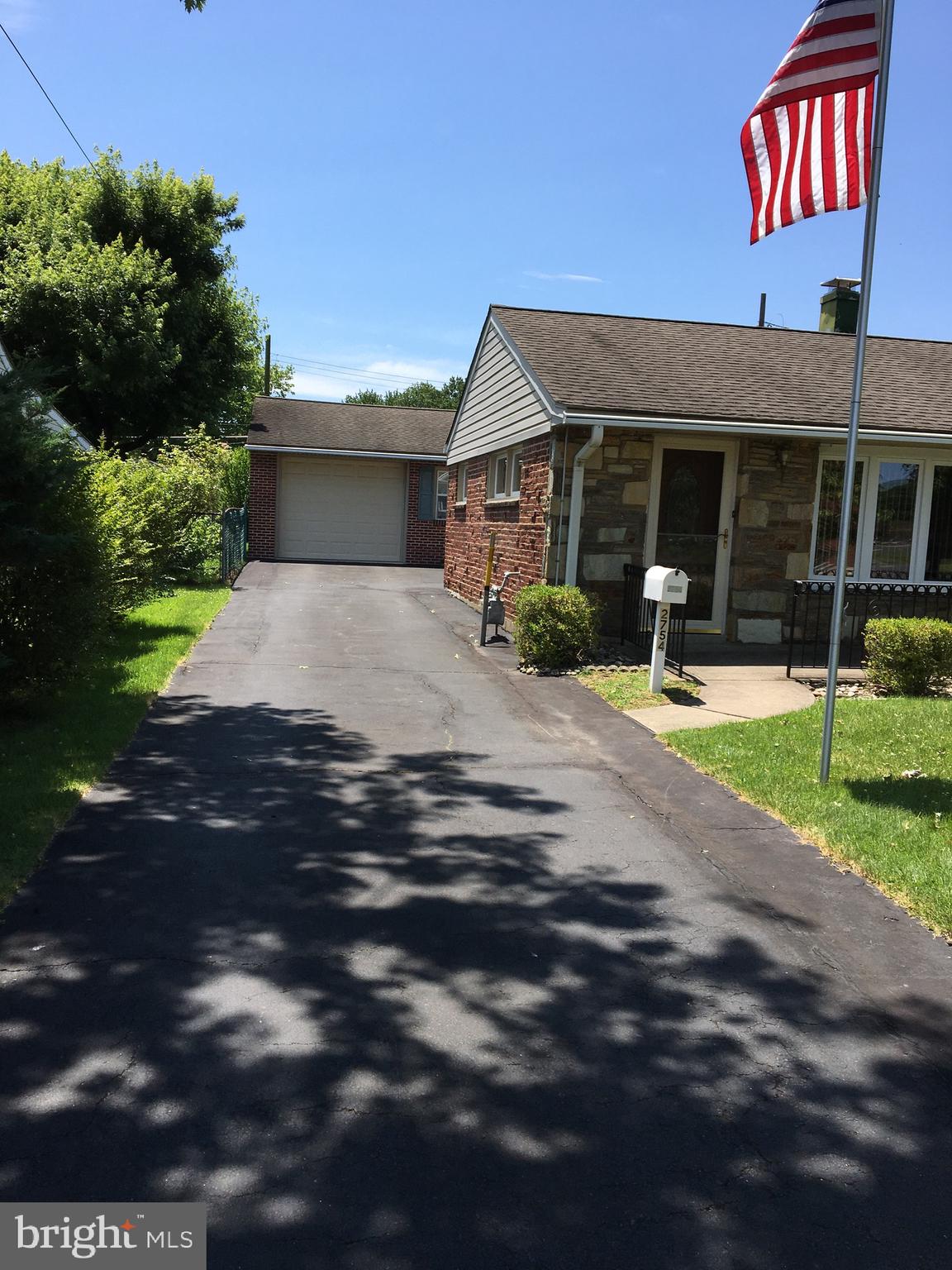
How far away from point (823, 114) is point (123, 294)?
2160cm

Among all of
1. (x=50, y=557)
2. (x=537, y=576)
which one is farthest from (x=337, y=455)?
(x=50, y=557)

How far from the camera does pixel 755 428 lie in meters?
11.9

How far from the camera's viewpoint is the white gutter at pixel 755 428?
11.5m

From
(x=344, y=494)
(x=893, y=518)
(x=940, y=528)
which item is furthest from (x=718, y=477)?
(x=344, y=494)

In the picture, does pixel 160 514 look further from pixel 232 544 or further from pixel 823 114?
pixel 823 114

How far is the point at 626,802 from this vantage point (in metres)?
6.59

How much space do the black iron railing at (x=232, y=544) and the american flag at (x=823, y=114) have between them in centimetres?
1464

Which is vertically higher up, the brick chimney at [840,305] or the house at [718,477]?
the brick chimney at [840,305]

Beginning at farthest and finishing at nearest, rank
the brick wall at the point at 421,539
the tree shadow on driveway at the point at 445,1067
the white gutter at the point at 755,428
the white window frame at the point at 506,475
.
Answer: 1. the brick wall at the point at 421,539
2. the white window frame at the point at 506,475
3. the white gutter at the point at 755,428
4. the tree shadow on driveway at the point at 445,1067

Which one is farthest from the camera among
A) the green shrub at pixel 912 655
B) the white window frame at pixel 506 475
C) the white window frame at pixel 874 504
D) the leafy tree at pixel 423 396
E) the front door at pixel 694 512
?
the leafy tree at pixel 423 396

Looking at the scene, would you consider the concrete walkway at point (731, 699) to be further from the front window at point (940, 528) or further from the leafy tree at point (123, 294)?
the leafy tree at point (123, 294)

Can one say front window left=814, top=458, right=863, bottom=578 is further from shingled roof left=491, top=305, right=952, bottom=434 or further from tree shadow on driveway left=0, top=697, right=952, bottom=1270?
tree shadow on driveway left=0, top=697, right=952, bottom=1270

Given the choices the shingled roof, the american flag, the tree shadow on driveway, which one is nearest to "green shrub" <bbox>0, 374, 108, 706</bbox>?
the tree shadow on driveway

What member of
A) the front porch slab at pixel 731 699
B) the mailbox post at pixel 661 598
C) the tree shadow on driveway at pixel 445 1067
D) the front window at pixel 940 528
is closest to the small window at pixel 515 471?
the front porch slab at pixel 731 699
